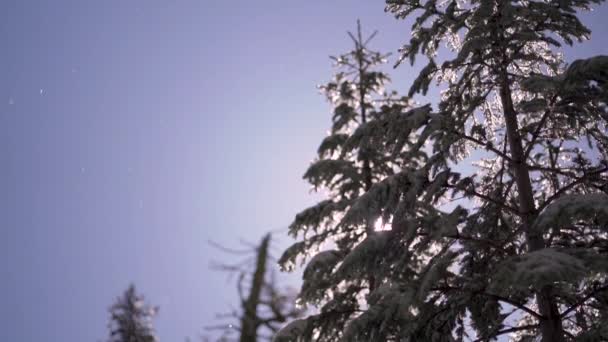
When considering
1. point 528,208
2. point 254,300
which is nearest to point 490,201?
point 528,208

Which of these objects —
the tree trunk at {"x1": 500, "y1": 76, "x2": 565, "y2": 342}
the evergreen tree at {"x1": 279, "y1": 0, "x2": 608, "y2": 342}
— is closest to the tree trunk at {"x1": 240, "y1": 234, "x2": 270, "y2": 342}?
the evergreen tree at {"x1": 279, "y1": 0, "x2": 608, "y2": 342}

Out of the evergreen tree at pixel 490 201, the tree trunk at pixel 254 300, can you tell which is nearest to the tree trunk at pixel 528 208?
the evergreen tree at pixel 490 201

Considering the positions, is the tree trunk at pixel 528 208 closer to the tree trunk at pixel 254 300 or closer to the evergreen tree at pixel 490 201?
the evergreen tree at pixel 490 201

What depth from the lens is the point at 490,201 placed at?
7543mm

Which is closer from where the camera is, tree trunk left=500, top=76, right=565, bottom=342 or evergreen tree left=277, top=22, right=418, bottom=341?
tree trunk left=500, top=76, right=565, bottom=342

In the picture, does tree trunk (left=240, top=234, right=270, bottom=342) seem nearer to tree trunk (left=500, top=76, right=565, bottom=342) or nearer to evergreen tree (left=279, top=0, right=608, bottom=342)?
evergreen tree (left=279, top=0, right=608, bottom=342)

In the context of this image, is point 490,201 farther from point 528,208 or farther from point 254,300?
point 254,300

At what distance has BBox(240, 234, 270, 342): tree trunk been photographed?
596cm

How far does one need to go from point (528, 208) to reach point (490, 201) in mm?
620

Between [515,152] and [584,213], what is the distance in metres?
2.89

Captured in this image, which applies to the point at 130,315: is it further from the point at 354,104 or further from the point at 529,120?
the point at 529,120

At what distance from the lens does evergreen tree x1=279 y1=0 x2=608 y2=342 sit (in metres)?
5.44

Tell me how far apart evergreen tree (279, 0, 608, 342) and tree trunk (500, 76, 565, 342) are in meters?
0.02

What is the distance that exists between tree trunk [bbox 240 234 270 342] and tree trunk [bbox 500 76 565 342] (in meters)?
3.58
